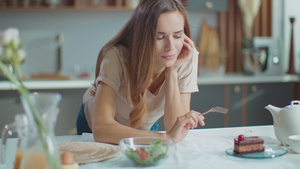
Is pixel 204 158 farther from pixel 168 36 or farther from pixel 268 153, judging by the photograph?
pixel 168 36

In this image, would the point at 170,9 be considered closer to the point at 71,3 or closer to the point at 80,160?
the point at 80,160

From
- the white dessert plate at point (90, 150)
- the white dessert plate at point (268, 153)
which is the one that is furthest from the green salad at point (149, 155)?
the white dessert plate at point (268, 153)

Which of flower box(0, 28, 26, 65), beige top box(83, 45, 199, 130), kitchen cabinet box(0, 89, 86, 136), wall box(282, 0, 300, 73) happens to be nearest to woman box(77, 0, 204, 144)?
beige top box(83, 45, 199, 130)

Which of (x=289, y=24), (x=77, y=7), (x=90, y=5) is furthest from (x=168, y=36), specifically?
(x=289, y=24)

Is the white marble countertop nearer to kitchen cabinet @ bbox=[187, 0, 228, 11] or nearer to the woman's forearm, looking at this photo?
kitchen cabinet @ bbox=[187, 0, 228, 11]

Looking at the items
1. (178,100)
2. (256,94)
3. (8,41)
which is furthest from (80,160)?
(256,94)

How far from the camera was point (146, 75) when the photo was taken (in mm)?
1854

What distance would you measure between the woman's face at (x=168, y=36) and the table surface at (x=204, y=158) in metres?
0.33

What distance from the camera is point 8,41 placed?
0.85 m

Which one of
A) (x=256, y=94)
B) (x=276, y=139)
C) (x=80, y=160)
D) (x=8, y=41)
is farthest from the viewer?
(x=256, y=94)

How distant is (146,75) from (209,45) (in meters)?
2.40

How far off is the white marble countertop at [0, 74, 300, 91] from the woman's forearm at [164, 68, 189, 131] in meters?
1.34

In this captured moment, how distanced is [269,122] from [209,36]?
3.14ft

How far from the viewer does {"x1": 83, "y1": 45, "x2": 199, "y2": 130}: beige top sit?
1.82 metres
